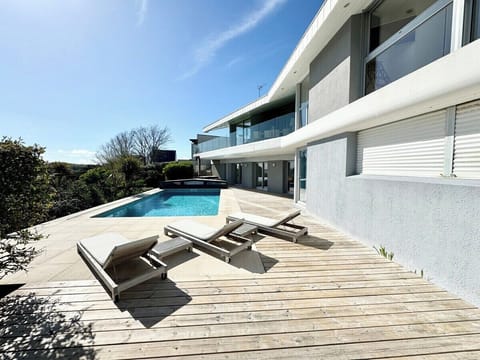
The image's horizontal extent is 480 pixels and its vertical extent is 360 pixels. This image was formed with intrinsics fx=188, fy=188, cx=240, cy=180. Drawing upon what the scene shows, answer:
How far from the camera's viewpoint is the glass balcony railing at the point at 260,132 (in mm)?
10721

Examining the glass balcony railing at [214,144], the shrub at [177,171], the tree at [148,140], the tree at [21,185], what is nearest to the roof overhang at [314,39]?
the glass balcony railing at [214,144]

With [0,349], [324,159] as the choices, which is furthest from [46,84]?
[324,159]

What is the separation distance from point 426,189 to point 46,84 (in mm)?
13602

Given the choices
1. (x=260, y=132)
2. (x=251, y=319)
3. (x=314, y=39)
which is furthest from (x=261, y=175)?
(x=251, y=319)

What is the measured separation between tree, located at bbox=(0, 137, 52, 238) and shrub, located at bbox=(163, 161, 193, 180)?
21.3 metres

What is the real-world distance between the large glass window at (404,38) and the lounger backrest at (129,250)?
6.24 metres

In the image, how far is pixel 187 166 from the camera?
24.3 metres

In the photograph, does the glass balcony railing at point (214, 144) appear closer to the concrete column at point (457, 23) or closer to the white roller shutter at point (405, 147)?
the white roller shutter at point (405, 147)

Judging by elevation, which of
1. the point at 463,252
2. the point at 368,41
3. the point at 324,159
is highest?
the point at 368,41

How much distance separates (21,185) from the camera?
2516mm

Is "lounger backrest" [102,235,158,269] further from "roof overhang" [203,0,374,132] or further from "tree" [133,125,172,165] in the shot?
"tree" [133,125,172,165]

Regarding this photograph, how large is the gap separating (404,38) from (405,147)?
2.54 m

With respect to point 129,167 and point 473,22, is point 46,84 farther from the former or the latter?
point 473,22

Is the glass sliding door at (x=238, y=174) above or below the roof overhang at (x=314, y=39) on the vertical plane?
below
